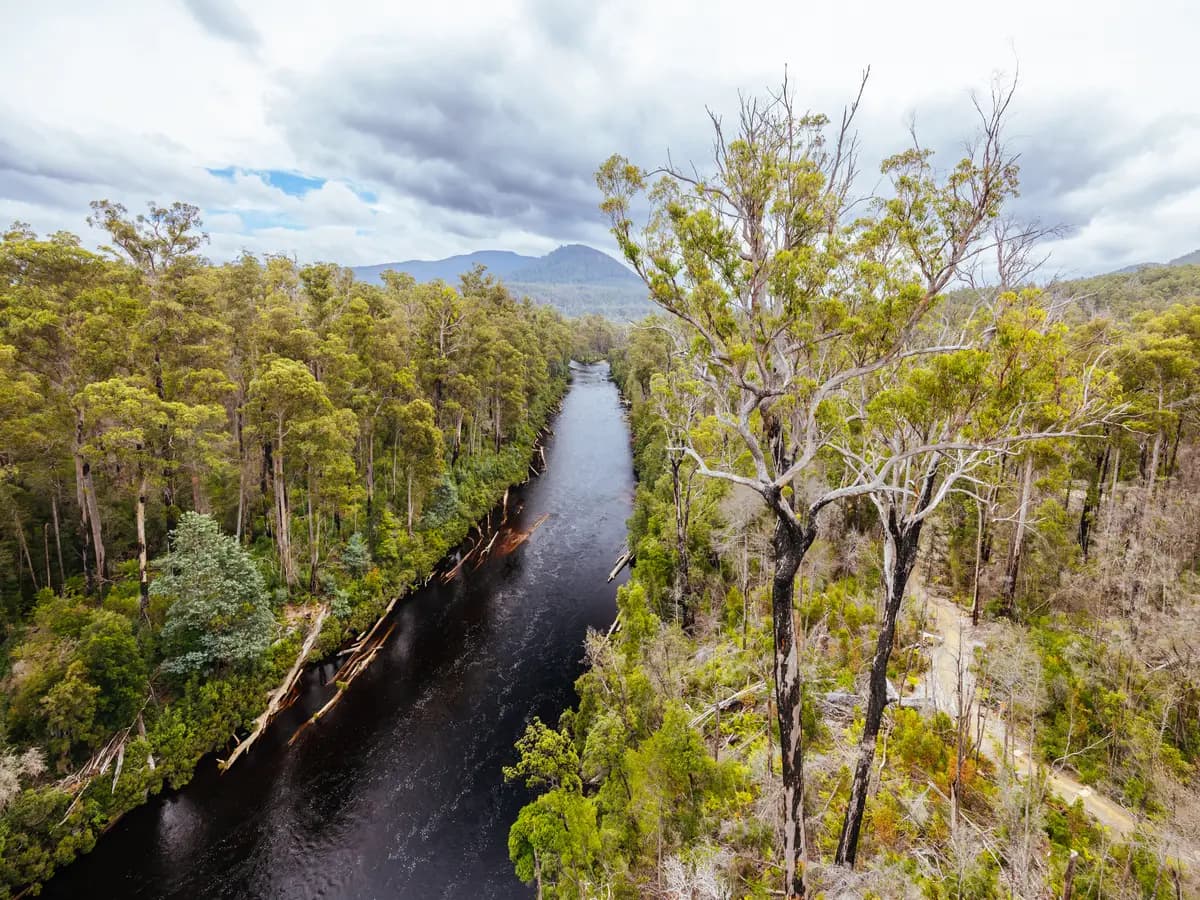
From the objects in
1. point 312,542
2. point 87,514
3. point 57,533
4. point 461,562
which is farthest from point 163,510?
point 461,562

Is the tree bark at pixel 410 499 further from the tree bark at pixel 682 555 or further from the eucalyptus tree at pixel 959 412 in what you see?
the eucalyptus tree at pixel 959 412

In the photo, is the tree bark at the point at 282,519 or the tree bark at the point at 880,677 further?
the tree bark at the point at 282,519

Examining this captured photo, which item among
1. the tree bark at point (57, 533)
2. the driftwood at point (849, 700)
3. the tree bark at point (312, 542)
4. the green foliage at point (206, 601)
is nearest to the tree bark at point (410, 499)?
the tree bark at point (312, 542)

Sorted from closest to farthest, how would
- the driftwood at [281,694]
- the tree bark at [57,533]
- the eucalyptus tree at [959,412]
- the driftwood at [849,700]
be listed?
the eucalyptus tree at [959,412] < the driftwood at [849,700] < the driftwood at [281,694] < the tree bark at [57,533]

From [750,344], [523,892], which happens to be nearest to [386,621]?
[523,892]

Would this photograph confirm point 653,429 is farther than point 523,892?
Yes

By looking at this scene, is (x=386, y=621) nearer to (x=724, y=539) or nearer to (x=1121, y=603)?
(x=724, y=539)

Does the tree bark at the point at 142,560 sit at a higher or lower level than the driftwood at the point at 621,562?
higher
